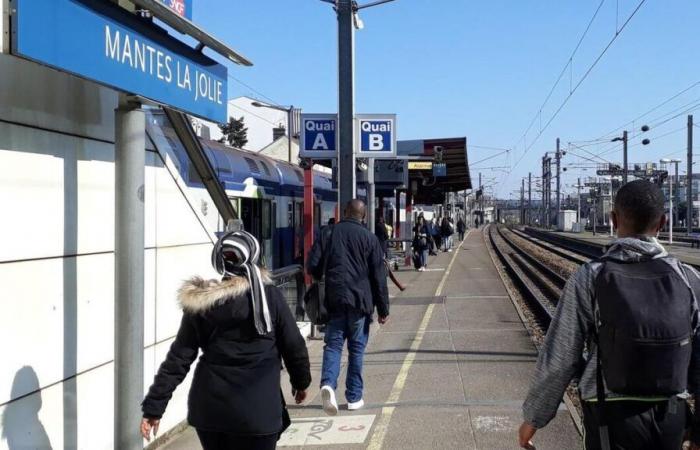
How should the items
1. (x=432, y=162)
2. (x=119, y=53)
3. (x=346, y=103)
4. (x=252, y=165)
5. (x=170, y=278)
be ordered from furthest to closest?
(x=432, y=162) → (x=252, y=165) → (x=346, y=103) → (x=170, y=278) → (x=119, y=53)

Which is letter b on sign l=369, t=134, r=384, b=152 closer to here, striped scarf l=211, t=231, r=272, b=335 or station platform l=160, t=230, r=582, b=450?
station platform l=160, t=230, r=582, b=450

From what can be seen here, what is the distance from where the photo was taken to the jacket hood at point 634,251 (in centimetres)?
260

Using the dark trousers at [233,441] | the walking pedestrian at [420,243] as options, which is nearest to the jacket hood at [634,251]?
the dark trousers at [233,441]

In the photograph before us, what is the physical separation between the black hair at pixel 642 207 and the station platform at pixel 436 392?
2960 mm

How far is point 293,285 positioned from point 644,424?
23.1 ft

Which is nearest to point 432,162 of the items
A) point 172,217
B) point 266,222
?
point 266,222

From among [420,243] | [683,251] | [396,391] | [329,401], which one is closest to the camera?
[329,401]

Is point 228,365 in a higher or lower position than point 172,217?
lower

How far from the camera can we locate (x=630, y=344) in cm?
245

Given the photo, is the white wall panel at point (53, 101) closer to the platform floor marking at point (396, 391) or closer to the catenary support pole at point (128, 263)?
the catenary support pole at point (128, 263)

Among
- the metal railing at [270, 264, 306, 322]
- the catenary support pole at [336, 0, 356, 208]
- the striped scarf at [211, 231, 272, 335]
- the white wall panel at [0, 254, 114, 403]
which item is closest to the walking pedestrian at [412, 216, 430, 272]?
the catenary support pole at [336, 0, 356, 208]

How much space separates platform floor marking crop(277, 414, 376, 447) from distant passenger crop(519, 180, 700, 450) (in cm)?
304

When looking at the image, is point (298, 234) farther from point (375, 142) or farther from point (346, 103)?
point (346, 103)

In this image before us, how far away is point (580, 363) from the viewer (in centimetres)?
267
